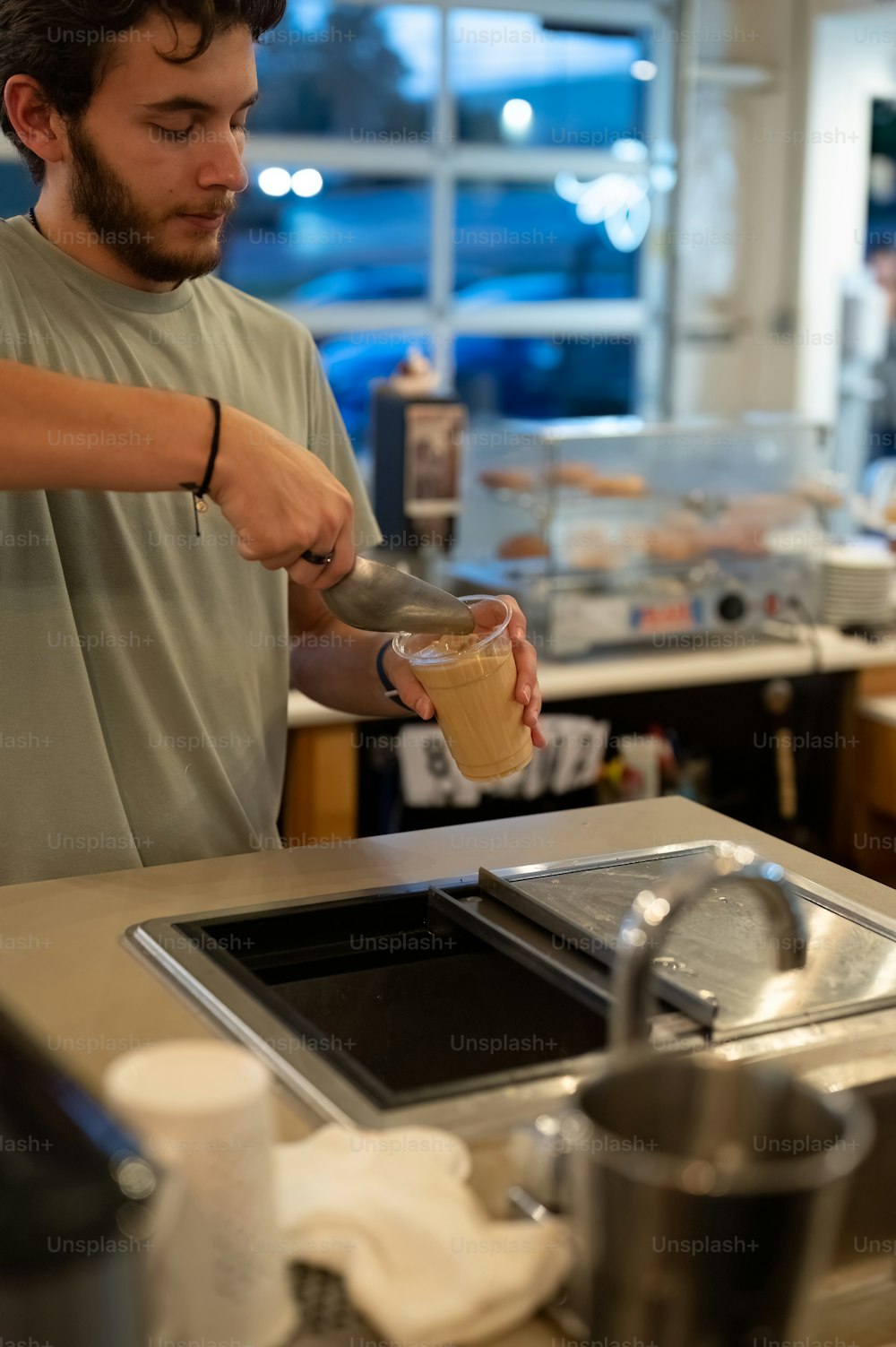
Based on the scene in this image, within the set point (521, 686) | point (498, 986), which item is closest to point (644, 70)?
point (521, 686)

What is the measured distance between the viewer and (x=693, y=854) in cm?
149

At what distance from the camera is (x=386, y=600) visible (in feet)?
4.40

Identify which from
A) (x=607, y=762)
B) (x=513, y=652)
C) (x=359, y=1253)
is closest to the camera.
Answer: (x=359, y=1253)

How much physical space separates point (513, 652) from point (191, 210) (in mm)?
564

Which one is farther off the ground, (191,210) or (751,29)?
(751,29)

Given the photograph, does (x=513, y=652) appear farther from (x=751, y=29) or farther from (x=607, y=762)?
(x=751, y=29)

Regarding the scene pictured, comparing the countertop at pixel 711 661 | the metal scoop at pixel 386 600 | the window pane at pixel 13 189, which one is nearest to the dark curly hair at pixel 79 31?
the metal scoop at pixel 386 600

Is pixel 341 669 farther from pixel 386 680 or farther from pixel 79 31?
pixel 79 31

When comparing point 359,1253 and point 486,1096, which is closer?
point 359,1253

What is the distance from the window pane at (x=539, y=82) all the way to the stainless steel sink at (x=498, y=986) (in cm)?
288

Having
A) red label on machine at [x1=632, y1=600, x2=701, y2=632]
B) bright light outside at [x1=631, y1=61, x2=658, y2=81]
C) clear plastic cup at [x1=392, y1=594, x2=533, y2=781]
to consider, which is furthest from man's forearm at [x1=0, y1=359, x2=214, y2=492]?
bright light outside at [x1=631, y1=61, x2=658, y2=81]

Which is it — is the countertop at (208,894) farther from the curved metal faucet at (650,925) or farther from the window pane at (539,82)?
the window pane at (539,82)

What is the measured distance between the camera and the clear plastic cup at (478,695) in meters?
1.39

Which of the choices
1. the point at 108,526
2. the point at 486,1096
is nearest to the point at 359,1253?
the point at 486,1096
